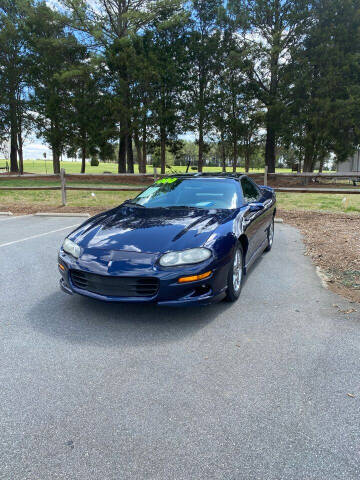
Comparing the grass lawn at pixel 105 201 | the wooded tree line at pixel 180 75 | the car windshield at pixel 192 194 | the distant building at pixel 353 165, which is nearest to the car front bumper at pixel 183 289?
the car windshield at pixel 192 194

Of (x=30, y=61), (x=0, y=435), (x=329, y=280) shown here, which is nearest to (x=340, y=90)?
(x=329, y=280)

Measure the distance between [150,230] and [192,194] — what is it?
1.41 m

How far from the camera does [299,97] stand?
23.4 metres

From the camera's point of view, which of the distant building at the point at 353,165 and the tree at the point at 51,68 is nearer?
the tree at the point at 51,68

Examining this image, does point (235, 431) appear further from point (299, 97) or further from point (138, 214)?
point (299, 97)

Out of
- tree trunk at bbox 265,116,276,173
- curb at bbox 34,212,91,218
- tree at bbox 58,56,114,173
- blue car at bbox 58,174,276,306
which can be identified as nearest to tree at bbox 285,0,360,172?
tree trunk at bbox 265,116,276,173

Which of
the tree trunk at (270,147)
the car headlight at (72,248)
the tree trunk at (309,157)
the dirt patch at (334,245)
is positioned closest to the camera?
the car headlight at (72,248)

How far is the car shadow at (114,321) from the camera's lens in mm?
3154

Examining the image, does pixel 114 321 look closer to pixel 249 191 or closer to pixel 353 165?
pixel 249 191

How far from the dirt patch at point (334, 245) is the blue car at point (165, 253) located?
48.8 inches

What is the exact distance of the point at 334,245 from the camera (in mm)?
6531

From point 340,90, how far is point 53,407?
2546cm

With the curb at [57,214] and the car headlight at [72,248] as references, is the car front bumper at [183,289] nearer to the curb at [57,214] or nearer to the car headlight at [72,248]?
the car headlight at [72,248]

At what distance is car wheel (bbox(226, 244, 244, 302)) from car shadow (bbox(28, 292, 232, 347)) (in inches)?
6.0
